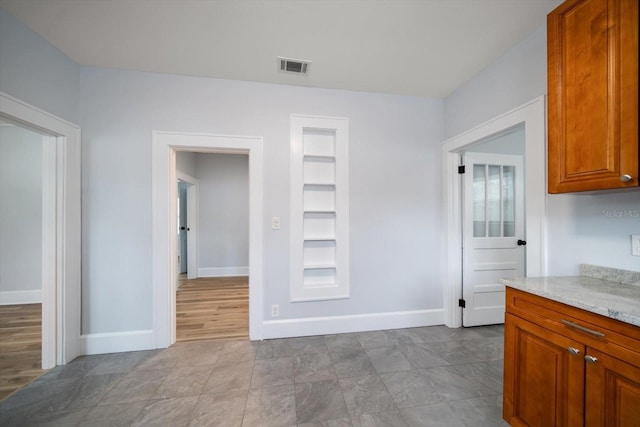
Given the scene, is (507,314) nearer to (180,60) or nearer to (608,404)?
(608,404)

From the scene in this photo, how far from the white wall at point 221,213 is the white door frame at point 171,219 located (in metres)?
2.86

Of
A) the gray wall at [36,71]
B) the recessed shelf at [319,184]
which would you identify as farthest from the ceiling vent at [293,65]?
the gray wall at [36,71]

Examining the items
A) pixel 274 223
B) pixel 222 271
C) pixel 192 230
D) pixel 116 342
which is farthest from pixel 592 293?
pixel 192 230

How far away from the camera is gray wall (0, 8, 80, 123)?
5.34 ft

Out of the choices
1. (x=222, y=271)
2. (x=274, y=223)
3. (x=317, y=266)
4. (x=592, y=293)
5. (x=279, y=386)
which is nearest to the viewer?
(x=592, y=293)

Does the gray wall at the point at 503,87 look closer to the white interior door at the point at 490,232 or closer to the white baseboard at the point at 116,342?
the white interior door at the point at 490,232

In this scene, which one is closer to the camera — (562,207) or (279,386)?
→ (562,207)

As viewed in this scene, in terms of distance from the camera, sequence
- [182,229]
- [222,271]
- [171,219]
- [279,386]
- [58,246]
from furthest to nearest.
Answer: [182,229] < [222,271] < [171,219] < [58,246] < [279,386]

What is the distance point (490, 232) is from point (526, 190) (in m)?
1.16

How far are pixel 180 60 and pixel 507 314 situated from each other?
3.18m

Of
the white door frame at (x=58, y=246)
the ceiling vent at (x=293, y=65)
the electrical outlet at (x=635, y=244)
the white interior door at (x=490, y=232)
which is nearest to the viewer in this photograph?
the electrical outlet at (x=635, y=244)

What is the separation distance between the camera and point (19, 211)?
343 centimetres

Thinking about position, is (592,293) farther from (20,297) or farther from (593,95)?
(20,297)

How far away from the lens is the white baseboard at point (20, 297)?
10.8 ft
